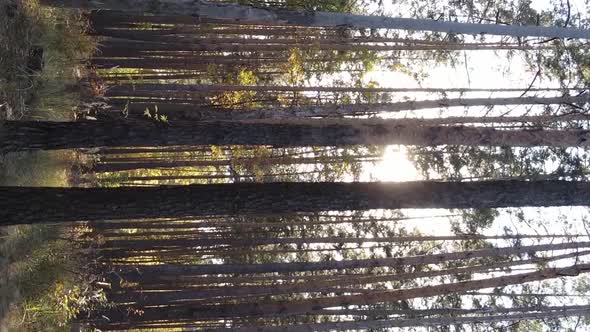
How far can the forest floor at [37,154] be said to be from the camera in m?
7.24

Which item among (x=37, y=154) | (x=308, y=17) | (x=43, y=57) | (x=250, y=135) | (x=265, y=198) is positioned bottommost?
(x=37, y=154)

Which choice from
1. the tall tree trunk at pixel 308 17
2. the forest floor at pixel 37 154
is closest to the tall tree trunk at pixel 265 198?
the forest floor at pixel 37 154

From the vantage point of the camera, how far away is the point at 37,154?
8.33 m

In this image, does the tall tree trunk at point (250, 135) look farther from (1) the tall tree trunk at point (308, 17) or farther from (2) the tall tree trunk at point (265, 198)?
(1) the tall tree trunk at point (308, 17)

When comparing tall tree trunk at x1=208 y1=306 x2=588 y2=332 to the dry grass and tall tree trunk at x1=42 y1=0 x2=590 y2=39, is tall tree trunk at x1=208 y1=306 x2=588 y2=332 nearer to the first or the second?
tall tree trunk at x1=42 y1=0 x2=590 y2=39

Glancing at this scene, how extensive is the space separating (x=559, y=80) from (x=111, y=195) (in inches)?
278

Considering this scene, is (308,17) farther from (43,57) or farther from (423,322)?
(423,322)

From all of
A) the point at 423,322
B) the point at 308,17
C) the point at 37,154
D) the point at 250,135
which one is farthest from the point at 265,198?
the point at 423,322

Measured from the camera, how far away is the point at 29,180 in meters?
7.98

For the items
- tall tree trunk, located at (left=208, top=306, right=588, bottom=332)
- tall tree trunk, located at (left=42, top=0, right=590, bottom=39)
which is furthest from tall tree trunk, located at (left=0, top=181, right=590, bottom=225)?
tall tree trunk, located at (left=208, top=306, right=588, bottom=332)

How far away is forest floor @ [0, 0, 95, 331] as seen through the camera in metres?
7.24

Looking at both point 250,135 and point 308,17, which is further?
point 308,17

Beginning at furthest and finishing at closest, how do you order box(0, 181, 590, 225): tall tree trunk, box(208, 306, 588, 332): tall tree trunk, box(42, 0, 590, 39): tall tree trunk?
box(208, 306, 588, 332): tall tree trunk
box(42, 0, 590, 39): tall tree trunk
box(0, 181, 590, 225): tall tree trunk

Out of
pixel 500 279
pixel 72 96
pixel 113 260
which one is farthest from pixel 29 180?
pixel 500 279
